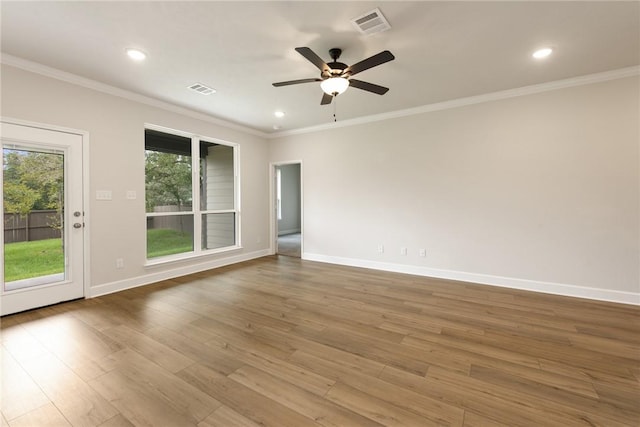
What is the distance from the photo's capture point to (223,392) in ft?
5.76

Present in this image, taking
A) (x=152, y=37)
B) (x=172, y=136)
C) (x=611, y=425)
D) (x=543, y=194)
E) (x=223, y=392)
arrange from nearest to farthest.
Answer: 1. (x=611, y=425)
2. (x=223, y=392)
3. (x=152, y=37)
4. (x=543, y=194)
5. (x=172, y=136)

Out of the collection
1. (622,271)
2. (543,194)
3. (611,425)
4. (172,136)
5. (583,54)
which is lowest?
(611,425)

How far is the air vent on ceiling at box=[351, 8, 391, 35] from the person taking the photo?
224cm

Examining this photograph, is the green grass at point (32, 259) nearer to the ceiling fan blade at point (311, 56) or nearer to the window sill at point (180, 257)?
the window sill at point (180, 257)

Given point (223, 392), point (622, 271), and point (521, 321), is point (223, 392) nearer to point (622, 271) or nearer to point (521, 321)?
point (521, 321)

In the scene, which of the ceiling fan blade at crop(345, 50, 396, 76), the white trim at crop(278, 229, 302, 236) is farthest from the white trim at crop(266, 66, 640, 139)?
the white trim at crop(278, 229, 302, 236)

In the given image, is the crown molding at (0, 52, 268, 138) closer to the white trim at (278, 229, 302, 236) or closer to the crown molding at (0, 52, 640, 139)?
the crown molding at (0, 52, 640, 139)

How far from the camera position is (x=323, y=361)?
2100mm

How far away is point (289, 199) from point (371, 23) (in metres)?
8.60

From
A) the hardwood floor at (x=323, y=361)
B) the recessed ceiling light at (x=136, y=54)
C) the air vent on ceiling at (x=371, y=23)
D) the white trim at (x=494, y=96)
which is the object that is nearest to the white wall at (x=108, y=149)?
the hardwood floor at (x=323, y=361)

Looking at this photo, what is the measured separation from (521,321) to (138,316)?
162 inches

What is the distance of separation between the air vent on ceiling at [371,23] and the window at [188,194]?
354 cm

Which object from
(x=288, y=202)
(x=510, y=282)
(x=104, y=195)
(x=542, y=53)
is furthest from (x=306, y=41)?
(x=288, y=202)

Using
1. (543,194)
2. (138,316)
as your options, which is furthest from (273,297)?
(543,194)
